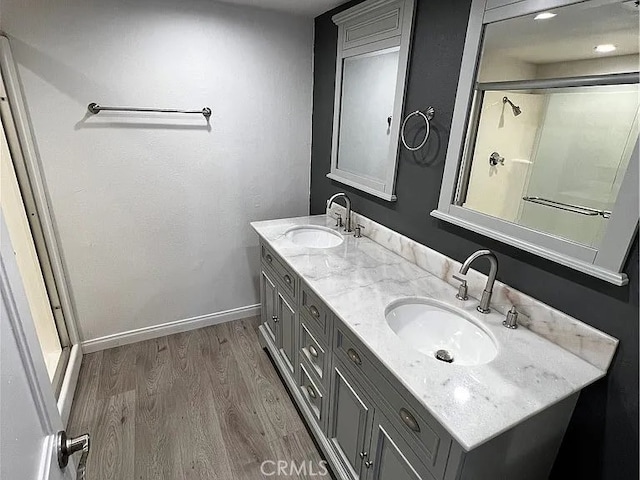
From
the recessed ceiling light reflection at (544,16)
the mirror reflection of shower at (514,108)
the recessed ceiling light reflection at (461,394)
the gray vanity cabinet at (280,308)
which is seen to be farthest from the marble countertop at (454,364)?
the recessed ceiling light reflection at (544,16)

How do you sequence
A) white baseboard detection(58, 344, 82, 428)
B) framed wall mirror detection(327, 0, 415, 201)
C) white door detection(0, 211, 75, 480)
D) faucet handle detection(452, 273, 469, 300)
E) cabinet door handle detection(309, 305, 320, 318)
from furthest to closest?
white baseboard detection(58, 344, 82, 428), framed wall mirror detection(327, 0, 415, 201), cabinet door handle detection(309, 305, 320, 318), faucet handle detection(452, 273, 469, 300), white door detection(0, 211, 75, 480)

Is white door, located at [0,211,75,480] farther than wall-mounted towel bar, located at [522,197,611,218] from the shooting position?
No

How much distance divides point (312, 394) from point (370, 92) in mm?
1574

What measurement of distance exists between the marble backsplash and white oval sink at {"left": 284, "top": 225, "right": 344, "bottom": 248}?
53cm

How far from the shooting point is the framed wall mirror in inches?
64.3

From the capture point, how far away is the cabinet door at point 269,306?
2.04 m

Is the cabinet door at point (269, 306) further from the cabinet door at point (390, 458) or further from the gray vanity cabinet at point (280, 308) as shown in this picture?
the cabinet door at point (390, 458)

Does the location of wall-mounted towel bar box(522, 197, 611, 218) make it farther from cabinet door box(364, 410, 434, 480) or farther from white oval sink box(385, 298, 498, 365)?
cabinet door box(364, 410, 434, 480)

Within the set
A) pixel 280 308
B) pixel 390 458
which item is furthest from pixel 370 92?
pixel 390 458

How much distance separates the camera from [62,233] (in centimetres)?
198

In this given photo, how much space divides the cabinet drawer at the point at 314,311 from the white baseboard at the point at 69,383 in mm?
1227

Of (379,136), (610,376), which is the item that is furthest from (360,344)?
(379,136)

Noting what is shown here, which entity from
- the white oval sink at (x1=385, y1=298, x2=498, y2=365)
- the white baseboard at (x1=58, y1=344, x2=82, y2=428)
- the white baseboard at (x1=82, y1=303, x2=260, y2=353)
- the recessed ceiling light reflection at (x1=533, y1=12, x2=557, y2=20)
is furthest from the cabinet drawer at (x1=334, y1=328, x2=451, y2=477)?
the white baseboard at (x1=82, y1=303, x2=260, y2=353)

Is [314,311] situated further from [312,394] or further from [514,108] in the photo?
[514,108]
